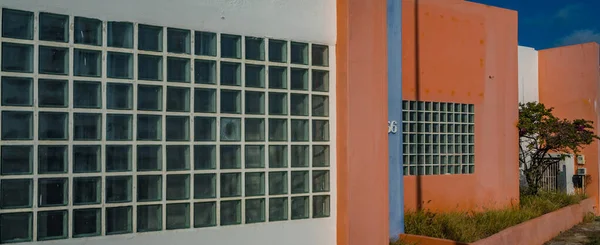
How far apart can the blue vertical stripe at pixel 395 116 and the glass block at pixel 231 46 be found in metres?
3.76

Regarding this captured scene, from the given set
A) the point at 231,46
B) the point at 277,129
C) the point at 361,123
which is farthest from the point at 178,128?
the point at 361,123

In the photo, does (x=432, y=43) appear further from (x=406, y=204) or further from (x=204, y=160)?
(x=204, y=160)

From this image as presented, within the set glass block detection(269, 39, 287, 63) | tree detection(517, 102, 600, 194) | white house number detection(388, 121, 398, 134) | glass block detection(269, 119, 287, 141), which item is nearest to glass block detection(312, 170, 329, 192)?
glass block detection(269, 119, 287, 141)

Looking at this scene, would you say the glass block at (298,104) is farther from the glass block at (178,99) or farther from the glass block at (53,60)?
the glass block at (53,60)

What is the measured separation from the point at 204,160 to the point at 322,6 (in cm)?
205

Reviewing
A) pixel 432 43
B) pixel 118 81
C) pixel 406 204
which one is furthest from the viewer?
pixel 432 43

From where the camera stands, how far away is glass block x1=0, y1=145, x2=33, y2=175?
451 cm

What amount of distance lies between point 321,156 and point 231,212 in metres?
1.16

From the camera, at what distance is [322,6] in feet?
20.8

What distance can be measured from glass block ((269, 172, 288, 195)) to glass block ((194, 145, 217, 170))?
25.4 inches

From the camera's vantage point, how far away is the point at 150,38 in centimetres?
522

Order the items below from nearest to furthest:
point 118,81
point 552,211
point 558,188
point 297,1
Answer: point 118,81, point 297,1, point 552,211, point 558,188

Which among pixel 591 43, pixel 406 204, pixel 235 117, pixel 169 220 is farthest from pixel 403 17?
pixel 591 43

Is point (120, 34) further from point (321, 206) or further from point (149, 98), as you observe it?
point (321, 206)
